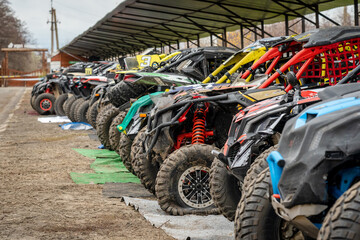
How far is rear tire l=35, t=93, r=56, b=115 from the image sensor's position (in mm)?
20922

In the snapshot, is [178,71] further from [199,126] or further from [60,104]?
[60,104]

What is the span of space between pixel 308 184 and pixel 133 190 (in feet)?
15.9

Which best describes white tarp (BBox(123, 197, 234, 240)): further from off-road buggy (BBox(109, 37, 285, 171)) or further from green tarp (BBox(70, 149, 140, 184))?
green tarp (BBox(70, 149, 140, 184))

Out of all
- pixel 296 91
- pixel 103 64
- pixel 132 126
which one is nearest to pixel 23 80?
pixel 103 64

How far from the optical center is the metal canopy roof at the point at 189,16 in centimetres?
1559

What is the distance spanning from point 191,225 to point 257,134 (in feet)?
4.72

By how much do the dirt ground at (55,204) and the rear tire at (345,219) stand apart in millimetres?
2607

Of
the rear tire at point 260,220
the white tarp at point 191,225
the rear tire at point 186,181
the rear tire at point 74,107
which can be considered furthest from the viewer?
the rear tire at point 74,107

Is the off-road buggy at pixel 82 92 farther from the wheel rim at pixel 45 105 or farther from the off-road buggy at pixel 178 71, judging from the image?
the off-road buggy at pixel 178 71

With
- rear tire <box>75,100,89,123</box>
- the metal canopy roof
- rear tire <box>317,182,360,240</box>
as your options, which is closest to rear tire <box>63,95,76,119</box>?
rear tire <box>75,100,89,123</box>

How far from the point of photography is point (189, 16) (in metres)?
19.4

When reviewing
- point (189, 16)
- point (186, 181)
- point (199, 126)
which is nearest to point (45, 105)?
point (189, 16)

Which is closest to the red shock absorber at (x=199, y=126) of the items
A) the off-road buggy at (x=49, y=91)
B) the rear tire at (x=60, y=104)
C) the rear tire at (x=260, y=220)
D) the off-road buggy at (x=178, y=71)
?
the off-road buggy at (x=178, y=71)

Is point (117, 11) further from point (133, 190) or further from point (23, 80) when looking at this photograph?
point (23, 80)
